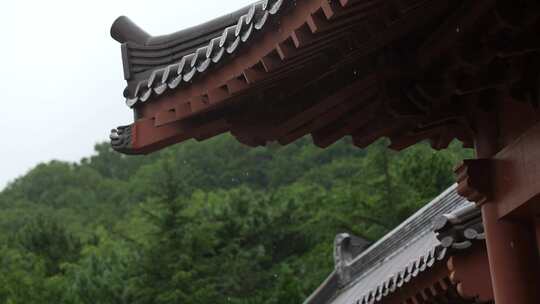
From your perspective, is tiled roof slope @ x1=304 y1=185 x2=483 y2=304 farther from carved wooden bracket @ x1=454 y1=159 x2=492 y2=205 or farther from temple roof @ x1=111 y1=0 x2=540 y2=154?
carved wooden bracket @ x1=454 y1=159 x2=492 y2=205

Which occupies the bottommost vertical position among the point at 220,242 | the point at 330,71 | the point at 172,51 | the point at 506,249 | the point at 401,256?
the point at 401,256

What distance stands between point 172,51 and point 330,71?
822mm

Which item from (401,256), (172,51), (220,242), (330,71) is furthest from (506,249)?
(220,242)

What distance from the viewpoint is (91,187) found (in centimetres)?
5503

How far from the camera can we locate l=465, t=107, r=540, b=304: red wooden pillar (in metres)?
4.50

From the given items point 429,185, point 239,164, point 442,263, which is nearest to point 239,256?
point 429,185

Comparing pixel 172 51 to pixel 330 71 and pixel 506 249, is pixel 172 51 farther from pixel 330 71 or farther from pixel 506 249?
pixel 506 249

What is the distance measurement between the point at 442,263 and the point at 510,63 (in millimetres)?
2568

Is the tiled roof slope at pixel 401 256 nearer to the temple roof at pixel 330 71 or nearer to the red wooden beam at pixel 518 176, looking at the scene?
the temple roof at pixel 330 71

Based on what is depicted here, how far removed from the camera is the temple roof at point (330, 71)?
3834mm

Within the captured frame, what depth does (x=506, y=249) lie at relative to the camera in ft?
15.0

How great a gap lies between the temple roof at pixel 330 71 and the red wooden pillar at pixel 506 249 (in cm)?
16

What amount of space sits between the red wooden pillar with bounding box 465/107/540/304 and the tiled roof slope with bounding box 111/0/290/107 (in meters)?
1.32

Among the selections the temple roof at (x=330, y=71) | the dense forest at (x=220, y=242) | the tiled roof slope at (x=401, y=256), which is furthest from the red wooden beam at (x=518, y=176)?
the dense forest at (x=220, y=242)
